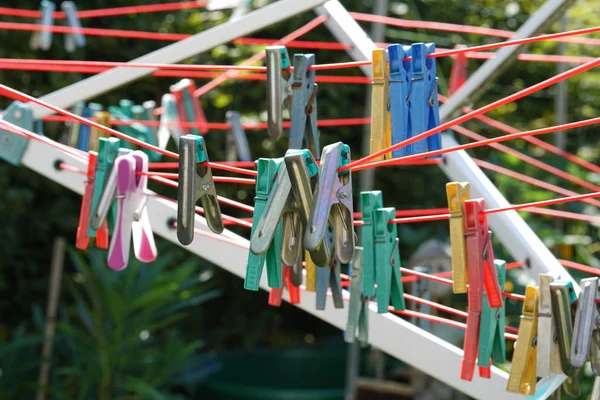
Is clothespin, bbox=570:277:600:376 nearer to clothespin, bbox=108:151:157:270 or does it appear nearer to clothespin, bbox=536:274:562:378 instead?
clothespin, bbox=536:274:562:378

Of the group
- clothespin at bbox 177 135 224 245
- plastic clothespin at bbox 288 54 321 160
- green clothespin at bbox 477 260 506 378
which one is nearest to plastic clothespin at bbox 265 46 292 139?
plastic clothespin at bbox 288 54 321 160

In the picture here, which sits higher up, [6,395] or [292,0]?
[292,0]

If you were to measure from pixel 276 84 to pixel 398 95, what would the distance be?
8.6 inches

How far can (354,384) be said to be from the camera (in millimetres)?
3314

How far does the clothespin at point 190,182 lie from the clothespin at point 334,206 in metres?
0.14

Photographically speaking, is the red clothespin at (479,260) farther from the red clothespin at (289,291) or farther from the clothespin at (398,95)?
the red clothespin at (289,291)

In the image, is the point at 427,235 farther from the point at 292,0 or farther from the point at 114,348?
the point at 292,0

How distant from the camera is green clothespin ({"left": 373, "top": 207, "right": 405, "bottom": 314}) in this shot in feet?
4.52

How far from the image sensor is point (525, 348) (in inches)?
52.4

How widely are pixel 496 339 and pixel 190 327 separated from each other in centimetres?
255

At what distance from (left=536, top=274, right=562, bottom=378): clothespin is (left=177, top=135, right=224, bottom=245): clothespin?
1.42 feet

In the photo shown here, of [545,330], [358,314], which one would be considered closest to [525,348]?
[545,330]

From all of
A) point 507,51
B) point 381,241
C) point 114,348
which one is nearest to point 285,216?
point 381,241

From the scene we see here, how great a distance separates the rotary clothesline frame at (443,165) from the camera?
156 cm
